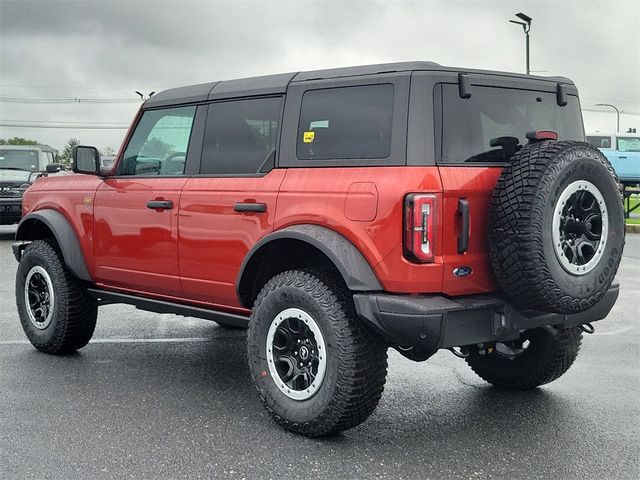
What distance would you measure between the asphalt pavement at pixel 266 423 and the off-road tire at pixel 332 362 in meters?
0.13

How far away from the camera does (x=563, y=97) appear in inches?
188

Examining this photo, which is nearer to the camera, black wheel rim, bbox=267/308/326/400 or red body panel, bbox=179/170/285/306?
black wheel rim, bbox=267/308/326/400

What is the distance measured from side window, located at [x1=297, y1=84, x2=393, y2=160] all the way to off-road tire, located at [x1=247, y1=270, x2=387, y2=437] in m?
0.68

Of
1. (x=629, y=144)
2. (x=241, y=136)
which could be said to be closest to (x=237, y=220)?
(x=241, y=136)

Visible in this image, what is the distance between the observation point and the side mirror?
5766mm

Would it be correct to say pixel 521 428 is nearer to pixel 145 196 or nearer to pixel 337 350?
pixel 337 350

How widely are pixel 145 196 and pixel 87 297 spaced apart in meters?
1.25

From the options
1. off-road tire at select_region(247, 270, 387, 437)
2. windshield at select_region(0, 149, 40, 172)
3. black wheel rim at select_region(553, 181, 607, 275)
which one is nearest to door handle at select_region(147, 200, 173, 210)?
off-road tire at select_region(247, 270, 387, 437)

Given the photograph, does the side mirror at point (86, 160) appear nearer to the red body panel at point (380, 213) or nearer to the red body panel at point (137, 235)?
the red body panel at point (137, 235)

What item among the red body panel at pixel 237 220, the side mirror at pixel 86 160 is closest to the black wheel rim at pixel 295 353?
the red body panel at pixel 237 220

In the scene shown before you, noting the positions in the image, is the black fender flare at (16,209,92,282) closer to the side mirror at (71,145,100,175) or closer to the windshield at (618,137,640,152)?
the side mirror at (71,145,100,175)

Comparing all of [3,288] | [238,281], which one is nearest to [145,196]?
[238,281]

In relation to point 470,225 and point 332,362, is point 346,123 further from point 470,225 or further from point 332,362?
point 332,362

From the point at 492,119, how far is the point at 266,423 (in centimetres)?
209
